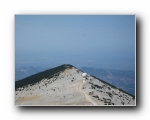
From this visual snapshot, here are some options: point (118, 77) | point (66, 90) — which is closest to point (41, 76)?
point (66, 90)

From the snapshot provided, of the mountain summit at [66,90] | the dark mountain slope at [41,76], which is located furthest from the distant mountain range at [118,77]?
the dark mountain slope at [41,76]

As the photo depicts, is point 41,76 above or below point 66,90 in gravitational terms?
above

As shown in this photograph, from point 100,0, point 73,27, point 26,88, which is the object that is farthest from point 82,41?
point 26,88

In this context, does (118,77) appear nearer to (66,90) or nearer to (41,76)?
A: (66,90)

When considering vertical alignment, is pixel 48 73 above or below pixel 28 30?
below

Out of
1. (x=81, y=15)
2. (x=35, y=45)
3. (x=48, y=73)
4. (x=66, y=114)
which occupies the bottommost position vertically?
(x=66, y=114)

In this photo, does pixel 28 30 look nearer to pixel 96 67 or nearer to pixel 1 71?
pixel 1 71
